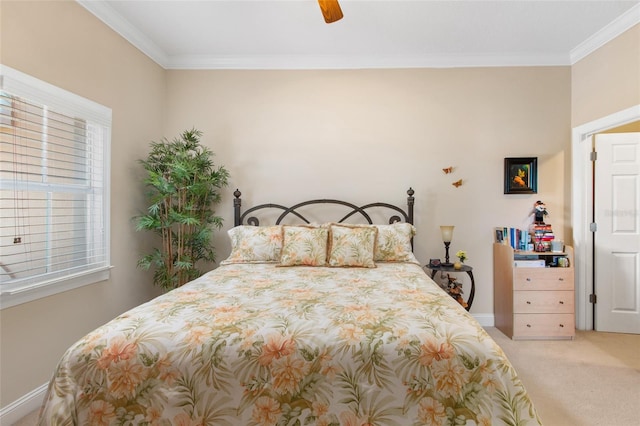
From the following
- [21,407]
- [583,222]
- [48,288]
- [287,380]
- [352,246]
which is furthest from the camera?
[583,222]

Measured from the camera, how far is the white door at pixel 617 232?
315cm

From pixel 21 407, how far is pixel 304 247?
2.09 meters

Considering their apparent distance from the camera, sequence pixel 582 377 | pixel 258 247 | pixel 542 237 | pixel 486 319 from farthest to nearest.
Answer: pixel 486 319
pixel 542 237
pixel 258 247
pixel 582 377

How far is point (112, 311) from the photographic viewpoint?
8.90 feet

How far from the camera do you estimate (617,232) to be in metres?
3.18

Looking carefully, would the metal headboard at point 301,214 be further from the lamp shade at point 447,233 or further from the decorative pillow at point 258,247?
the decorative pillow at point 258,247

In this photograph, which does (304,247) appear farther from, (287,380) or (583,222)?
(583,222)

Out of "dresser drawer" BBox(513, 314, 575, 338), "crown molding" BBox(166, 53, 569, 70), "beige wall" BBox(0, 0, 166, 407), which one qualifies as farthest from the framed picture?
"beige wall" BBox(0, 0, 166, 407)

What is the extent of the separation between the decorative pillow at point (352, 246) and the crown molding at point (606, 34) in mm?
2760

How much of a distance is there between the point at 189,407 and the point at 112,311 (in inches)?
77.9

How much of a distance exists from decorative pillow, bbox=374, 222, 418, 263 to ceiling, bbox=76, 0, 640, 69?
1823mm

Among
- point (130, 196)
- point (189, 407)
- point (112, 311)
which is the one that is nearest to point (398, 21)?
point (130, 196)

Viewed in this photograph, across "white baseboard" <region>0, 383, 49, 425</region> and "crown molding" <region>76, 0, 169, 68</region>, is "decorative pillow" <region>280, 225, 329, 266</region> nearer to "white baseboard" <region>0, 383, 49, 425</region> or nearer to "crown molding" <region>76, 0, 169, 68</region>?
"white baseboard" <region>0, 383, 49, 425</region>

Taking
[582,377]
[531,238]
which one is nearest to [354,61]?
[531,238]
